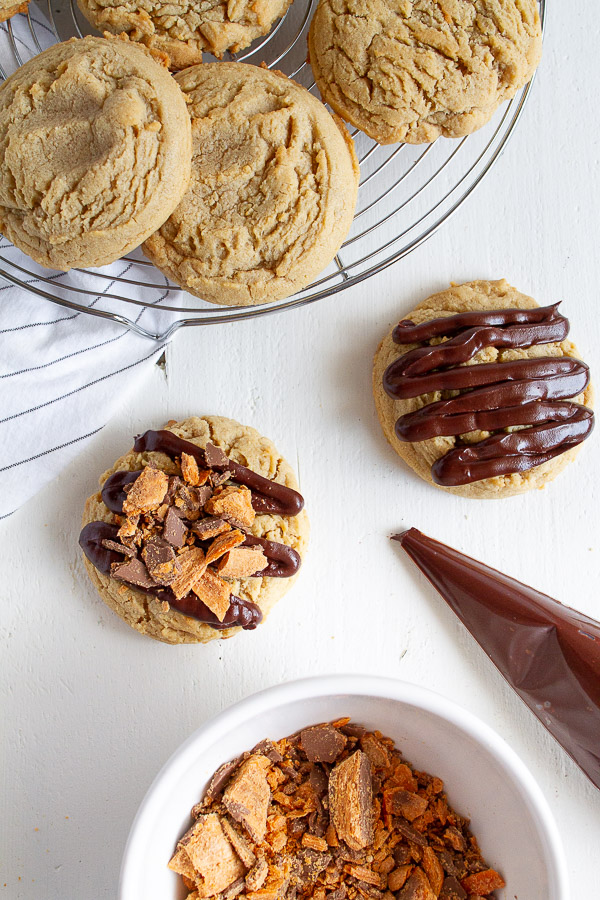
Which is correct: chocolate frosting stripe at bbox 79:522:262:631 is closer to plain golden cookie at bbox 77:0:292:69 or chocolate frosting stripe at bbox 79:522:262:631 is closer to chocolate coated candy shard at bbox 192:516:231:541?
chocolate coated candy shard at bbox 192:516:231:541

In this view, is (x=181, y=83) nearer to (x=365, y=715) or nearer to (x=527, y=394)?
(x=527, y=394)

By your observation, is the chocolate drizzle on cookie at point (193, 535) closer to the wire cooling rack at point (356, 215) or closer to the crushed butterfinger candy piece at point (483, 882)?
the wire cooling rack at point (356, 215)

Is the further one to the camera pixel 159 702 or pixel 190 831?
pixel 159 702

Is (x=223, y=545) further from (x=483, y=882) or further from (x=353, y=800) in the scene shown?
(x=483, y=882)

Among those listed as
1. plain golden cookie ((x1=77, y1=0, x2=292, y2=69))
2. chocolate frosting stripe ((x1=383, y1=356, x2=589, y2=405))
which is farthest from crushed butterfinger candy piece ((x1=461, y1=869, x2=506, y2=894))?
plain golden cookie ((x1=77, y1=0, x2=292, y2=69))

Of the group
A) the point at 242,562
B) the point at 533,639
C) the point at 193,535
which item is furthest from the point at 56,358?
the point at 533,639

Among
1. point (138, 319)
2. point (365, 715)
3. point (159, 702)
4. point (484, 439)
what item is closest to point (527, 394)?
point (484, 439)
